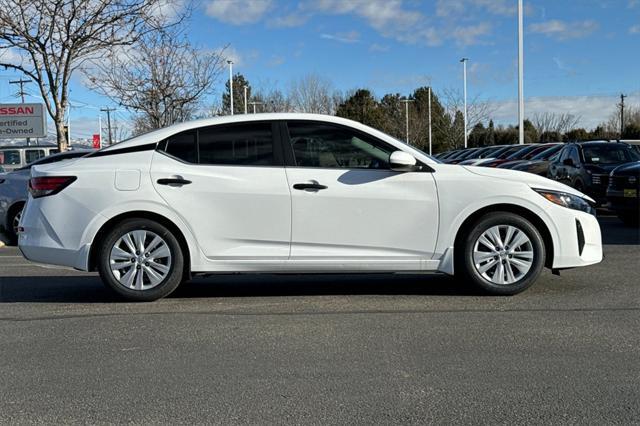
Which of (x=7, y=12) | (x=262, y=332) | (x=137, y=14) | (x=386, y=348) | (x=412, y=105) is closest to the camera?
(x=386, y=348)

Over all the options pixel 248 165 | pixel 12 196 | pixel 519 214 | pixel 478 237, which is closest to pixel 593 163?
pixel 519 214

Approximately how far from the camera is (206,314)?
578 cm

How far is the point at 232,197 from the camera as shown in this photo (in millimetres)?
5945

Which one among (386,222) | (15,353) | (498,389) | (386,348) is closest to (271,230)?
(386,222)

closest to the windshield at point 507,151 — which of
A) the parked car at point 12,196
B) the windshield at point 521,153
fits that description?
the windshield at point 521,153

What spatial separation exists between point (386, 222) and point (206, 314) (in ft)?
6.19

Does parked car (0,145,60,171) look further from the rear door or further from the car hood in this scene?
the car hood

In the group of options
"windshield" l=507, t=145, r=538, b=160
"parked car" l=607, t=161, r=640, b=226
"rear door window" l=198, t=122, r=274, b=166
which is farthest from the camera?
"windshield" l=507, t=145, r=538, b=160

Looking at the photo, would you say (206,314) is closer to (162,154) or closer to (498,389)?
(162,154)

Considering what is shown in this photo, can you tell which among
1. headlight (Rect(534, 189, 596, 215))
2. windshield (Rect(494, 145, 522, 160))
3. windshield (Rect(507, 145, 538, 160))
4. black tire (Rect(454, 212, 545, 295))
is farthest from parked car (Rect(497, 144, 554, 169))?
black tire (Rect(454, 212, 545, 295))

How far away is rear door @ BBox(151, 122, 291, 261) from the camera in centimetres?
595

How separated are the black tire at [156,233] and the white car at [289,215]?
1 centimetres

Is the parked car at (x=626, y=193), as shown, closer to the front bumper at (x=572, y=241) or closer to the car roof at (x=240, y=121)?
the front bumper at (x=572, y=241)

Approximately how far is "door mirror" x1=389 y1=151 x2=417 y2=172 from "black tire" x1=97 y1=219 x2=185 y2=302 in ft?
7.18
